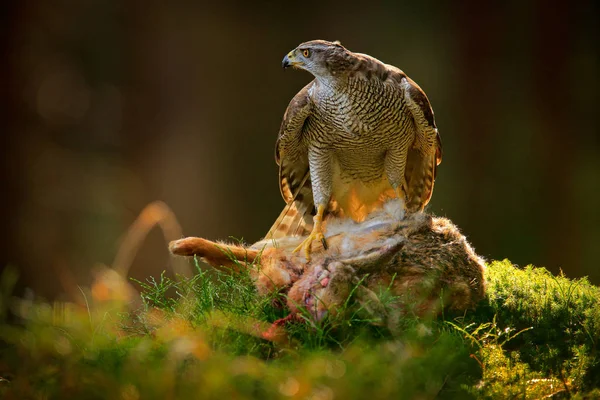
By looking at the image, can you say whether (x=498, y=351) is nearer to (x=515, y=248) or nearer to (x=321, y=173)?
(x=321, y=173)

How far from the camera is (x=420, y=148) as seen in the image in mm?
3432

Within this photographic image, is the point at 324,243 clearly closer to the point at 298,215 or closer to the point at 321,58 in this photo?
the point at 321,58

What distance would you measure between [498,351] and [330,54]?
1631mm

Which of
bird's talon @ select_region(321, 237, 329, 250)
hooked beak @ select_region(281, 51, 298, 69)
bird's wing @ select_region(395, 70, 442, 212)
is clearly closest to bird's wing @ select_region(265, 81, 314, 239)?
hooked beak @ select_region(281, 51, 298, 69)

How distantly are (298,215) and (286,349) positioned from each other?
1842 mm

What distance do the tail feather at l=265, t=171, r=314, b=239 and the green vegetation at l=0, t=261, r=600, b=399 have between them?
3.19 feet

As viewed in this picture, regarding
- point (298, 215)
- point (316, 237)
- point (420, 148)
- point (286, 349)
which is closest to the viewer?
point (286, 349)

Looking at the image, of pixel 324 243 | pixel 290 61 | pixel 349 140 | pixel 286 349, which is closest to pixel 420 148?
pixel 349 140

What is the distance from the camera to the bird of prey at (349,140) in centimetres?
298

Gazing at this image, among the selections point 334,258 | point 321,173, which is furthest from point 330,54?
point 334,258

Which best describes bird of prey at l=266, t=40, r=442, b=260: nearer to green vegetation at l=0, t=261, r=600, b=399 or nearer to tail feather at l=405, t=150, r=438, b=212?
tail feather at l=405, t=150, r=438, b=212

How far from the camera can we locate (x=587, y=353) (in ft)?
6.55

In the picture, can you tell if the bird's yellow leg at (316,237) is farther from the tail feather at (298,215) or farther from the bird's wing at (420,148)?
the bird's wing at (420,148)

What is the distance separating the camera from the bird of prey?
9.79 feet
